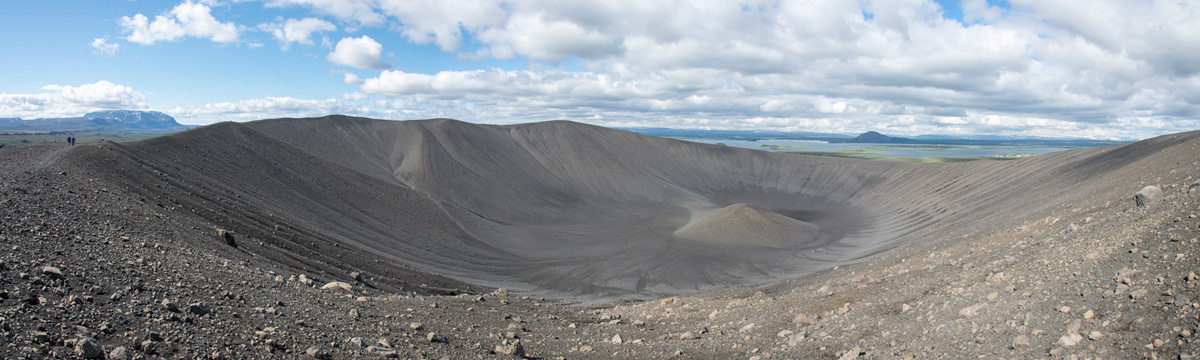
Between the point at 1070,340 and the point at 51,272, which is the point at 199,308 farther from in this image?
the point at 1070,340

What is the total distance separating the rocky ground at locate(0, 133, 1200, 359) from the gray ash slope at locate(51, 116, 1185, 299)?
273 inches

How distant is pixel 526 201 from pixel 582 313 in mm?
42825

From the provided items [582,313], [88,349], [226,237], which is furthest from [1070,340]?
[226,237]

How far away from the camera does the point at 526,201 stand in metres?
59.8

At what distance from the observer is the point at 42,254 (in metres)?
11.2

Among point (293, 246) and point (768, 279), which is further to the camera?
point (768, 279)

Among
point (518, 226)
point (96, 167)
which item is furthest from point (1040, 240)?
point (518, 226)

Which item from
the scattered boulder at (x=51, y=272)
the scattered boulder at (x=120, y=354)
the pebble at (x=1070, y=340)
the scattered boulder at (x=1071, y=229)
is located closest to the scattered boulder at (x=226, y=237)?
the scattered boulder at (x=51, y=272)

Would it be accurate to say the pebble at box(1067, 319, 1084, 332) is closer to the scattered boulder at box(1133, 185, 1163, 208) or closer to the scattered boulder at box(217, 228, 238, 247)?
the scattered boulder at box(1133, 185, 1163, 208)

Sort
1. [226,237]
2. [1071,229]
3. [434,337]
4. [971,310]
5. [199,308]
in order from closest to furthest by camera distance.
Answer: [199,308]
[434,337]
[971,310]
[1071,229]
[226,237]

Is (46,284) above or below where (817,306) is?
above

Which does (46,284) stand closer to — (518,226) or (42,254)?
(42,254)

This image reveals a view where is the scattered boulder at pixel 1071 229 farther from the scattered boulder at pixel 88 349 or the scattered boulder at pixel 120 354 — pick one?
the scattered boulder at pixel 88 349

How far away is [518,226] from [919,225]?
31.8 m
